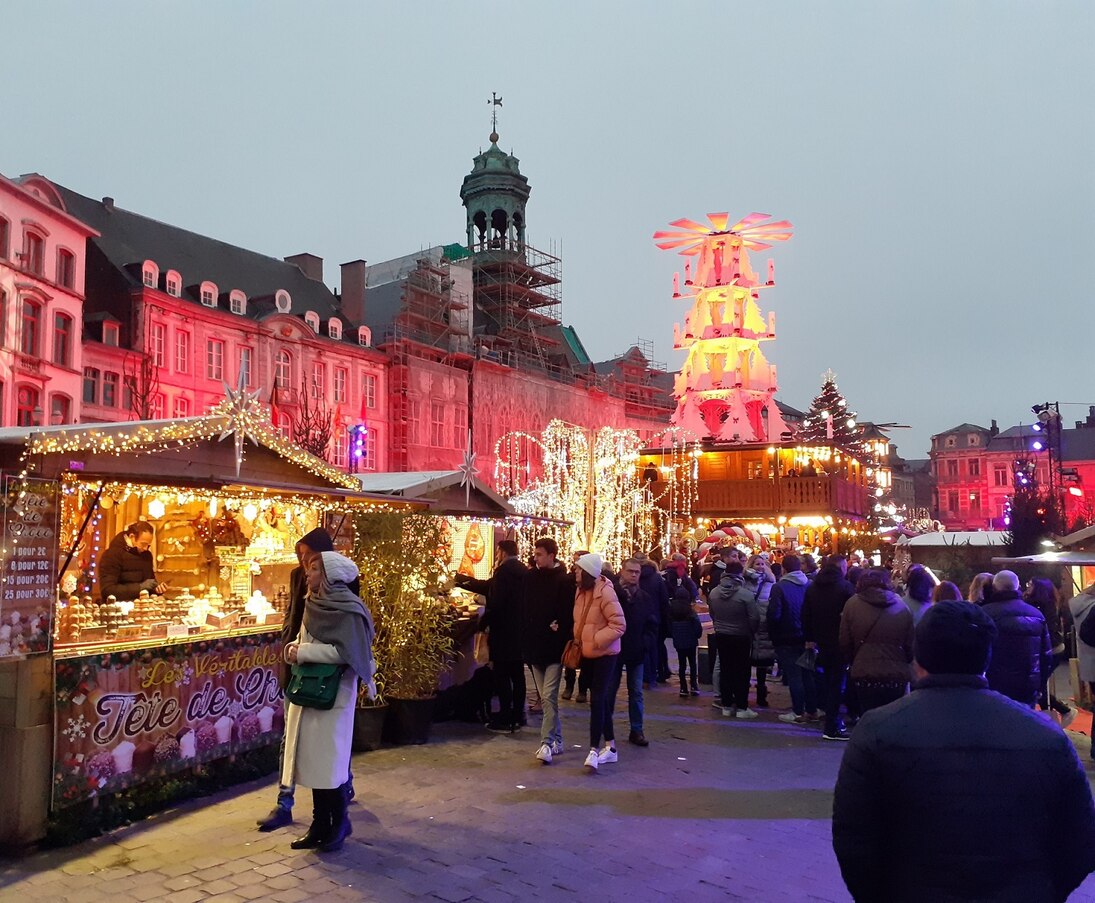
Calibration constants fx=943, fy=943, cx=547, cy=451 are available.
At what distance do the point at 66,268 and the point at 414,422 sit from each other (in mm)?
15167

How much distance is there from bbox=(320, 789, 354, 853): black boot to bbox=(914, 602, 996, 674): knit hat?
403cm

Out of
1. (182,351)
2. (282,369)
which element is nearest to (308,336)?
(282,369)

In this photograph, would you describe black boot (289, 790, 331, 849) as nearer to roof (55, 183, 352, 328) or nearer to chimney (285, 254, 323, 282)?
roof (55, 183, 352, 328)

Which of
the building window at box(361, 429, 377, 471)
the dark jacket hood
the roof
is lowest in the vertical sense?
the dark jacket hood

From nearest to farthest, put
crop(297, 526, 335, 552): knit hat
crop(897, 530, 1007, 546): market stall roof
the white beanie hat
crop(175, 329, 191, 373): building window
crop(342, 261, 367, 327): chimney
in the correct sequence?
crop(297, 526, 335, 552): knit hat, the white beanie hat, crop(897, 530, 1007, 546): market stall roof, crop(175, 329, 191, 373): building window, crop(342, 261, 367, 327): chimney

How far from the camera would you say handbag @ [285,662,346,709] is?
5414 mm

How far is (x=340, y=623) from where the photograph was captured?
5.48m

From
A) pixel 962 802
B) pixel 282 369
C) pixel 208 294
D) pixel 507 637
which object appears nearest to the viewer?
pixel 962 802

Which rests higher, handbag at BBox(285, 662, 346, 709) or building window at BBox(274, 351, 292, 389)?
building window at BBox(274, 351, 292, 389)

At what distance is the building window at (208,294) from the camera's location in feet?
112

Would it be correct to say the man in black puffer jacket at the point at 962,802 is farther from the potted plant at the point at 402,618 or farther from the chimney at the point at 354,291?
the chimney at the point at 354,291

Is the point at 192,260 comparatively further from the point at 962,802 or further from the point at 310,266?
the point at 962,802

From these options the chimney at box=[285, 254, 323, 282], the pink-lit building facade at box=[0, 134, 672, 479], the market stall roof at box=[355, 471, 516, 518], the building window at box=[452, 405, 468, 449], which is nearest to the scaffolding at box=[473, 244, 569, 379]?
the pink-lit building facade at box=[0, 134, 672, 479]

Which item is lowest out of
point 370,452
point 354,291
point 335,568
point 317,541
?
point 335,568
